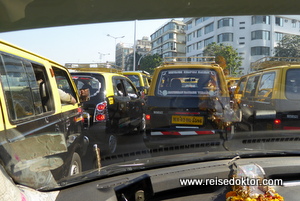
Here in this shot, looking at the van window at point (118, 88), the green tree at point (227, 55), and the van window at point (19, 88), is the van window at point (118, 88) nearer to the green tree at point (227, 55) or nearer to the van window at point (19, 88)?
the green tree at point (227, 55)

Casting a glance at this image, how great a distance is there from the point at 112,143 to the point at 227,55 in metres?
2.93

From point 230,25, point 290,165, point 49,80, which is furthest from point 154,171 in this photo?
point 230,25

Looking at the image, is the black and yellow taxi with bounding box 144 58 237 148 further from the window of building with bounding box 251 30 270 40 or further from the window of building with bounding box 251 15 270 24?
the window of building with bounding box 251 15 270 24

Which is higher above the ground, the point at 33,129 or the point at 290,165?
the point at 33,129

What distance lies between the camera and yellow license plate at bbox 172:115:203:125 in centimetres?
493

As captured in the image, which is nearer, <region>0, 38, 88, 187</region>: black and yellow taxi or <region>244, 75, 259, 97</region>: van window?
<region>0, 38, 88, 187</region>: black and yellow taxi

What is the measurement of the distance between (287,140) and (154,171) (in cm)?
330

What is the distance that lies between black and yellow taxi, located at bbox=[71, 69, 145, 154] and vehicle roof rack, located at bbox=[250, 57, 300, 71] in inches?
120

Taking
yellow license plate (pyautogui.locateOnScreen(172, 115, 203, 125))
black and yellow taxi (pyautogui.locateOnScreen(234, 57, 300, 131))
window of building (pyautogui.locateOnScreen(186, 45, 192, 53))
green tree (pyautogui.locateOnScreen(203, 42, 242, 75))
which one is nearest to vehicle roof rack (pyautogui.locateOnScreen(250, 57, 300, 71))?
black and yellow taxi (pyautogui.locateOnScreen(234, 57, 300, 131))

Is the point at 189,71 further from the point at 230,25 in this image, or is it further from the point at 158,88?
the point at 230,25

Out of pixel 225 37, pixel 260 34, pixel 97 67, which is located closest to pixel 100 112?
pixel 225 37

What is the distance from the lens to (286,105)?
4.65 m

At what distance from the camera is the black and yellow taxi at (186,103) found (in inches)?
194

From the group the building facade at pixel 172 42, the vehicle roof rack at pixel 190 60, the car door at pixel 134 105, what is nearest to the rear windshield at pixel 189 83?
the vehicle roof rack at pixel 190 60
